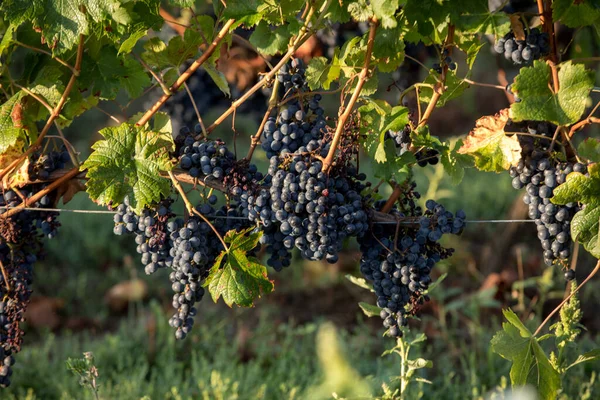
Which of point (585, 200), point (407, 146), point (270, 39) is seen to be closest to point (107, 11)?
point (270, 39)

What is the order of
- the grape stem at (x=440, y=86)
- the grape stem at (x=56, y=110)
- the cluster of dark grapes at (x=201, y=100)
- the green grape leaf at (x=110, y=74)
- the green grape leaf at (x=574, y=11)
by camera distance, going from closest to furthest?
the green grape leaf at (x=574, y=11) < the grape stem at (x=440, y=86) < the grape stem at (x=56, y=110) < the green grape leaf at (x=110, y=74) < the cluster of dark grapes at (x=201, y=100)

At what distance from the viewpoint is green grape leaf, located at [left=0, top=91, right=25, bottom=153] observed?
170cm

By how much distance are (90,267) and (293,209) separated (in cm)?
325

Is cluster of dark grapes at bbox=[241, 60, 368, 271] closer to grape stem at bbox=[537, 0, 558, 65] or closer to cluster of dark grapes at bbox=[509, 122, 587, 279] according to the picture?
cluster of dark grapes at bbox=[509, 122, 587, 279]

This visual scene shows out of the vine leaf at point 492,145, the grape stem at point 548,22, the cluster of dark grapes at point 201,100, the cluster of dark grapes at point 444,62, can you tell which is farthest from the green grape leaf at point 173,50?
the cluster of dark grapes at point 201,100

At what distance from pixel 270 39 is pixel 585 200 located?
80 centimetres

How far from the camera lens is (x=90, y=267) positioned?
4488 mm

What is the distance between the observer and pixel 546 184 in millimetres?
1529

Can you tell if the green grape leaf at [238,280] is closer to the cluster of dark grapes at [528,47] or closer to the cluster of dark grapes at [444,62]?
the cluster of dark grapes at [444,62]

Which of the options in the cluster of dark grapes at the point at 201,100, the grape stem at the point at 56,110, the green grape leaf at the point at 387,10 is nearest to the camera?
the green grape leaf at the point at 387,10

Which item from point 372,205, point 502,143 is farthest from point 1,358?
point 502,143

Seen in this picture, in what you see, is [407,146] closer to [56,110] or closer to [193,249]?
[193,249]

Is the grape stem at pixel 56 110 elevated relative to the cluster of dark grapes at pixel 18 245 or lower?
elevated

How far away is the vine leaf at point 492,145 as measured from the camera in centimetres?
152
